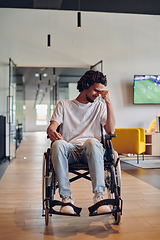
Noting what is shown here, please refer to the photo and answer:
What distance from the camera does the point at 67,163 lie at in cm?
207

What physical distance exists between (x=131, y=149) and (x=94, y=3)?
2858 mm

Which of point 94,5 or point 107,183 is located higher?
point 94,5

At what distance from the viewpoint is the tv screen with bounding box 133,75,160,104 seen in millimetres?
6449

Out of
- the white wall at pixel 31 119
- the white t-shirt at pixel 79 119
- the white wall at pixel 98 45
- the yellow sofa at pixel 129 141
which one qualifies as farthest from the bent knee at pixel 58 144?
the white wall at pixel 31 119

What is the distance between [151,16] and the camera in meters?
6.61

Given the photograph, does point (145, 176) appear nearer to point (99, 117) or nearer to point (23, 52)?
point (99, 117)

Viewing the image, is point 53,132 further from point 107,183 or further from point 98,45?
point 98,45

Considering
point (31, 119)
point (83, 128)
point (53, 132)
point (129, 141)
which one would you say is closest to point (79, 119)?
point (83, 128)

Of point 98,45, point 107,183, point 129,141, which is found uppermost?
point 98,45

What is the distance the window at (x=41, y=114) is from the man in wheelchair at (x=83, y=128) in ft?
69.7

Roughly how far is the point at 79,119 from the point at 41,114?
21713mm

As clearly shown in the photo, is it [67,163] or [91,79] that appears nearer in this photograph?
[67,163]

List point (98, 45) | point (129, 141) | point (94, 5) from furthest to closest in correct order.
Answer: point (98, 45), point (94, 5), point (129, 141)

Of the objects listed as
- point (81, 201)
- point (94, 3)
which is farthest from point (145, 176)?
point (94, 3)
